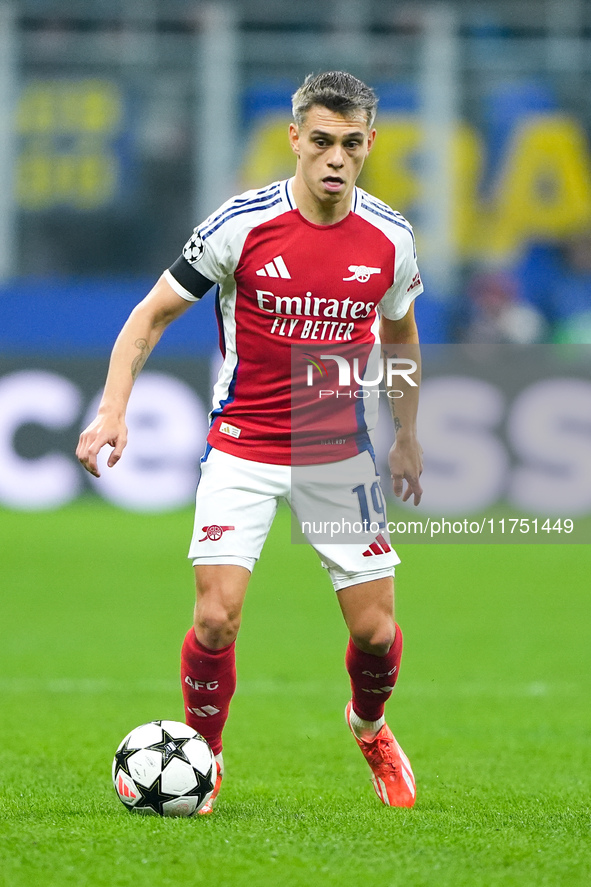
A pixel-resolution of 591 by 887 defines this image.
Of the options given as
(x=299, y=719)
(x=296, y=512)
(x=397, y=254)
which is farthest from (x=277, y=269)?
(x=299, y=719)

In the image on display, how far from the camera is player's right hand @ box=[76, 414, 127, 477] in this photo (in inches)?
164

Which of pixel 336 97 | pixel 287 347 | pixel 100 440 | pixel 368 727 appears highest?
pixel 336 97

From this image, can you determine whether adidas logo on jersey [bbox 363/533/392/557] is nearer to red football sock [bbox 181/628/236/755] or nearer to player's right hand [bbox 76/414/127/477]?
red football sock [bbox 181/628/236/755]

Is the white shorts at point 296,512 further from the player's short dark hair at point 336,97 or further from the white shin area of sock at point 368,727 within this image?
the player's short dark hair at point 336,97

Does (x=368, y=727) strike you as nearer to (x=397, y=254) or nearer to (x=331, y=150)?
(x=397, y=254)

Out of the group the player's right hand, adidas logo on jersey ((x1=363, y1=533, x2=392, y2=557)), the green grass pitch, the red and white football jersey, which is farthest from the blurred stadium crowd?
the player's right hand

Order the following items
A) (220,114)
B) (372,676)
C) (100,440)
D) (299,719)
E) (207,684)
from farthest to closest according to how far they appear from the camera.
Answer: (220,114)
(299,719)
(372,676)
(207,684)
(100,440)

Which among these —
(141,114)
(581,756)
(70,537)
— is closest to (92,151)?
(141,114)

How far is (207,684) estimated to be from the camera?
15.2 feet

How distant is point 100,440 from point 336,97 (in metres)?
1.32

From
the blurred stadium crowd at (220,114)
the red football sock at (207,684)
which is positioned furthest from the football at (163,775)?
the blurred stadium crowd at (220,114)

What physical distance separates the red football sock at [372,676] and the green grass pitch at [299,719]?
314 mm

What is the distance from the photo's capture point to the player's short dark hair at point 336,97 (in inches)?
173

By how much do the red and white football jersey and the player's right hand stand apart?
49 cm
